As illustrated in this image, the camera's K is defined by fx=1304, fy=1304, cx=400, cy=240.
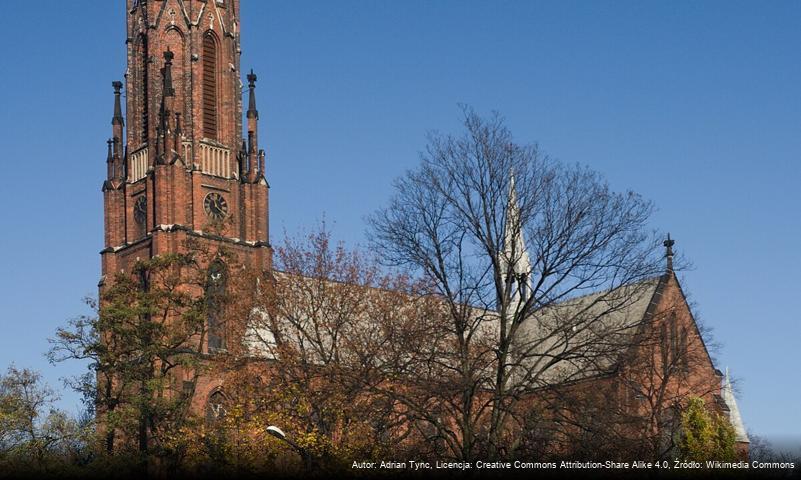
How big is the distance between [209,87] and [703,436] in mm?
35327

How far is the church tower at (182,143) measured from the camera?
69812 mm

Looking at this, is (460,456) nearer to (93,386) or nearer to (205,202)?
(93,386)

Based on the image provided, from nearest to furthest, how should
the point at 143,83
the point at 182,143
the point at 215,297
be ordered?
→ 1. the point at 215,297
2. the point at 182,143
3. the point at 143,83

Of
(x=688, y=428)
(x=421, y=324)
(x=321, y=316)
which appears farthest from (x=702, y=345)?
(x=421, y=324)

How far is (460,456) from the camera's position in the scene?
3775cm

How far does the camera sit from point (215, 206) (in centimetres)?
7138

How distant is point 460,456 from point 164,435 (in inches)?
623

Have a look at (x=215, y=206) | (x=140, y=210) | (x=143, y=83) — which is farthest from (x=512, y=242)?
(x=143, y=83)

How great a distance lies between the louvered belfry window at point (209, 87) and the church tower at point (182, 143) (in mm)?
57

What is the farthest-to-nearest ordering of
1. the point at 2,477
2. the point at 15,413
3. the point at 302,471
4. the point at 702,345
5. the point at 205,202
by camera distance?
the point at 205,202 → the point at 702,345 → the point at 15,413 → the point at 302,471 → the point at 2,477

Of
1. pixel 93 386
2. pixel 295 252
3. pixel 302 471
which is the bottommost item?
pixel 302 471

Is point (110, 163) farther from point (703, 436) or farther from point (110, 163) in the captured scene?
point (703, 436)

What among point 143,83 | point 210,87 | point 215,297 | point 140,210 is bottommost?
point 215,297

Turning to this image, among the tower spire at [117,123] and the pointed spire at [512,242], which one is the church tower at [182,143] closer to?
the tower spire at [117,123]
